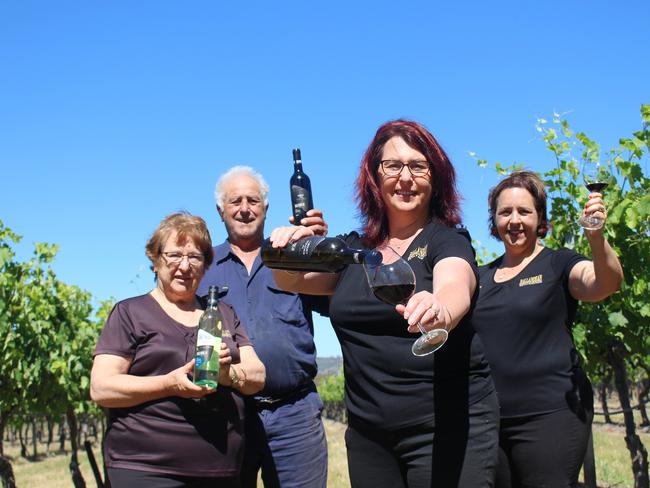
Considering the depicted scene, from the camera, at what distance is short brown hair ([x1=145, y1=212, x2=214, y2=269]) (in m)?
3.35

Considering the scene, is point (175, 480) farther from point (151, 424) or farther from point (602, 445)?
point (602, 445)

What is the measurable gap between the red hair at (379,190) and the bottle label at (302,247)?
0.44m

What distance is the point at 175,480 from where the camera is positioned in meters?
2.99

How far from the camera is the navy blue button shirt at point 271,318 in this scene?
3488mm

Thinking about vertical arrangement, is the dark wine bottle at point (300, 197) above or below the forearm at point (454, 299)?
above

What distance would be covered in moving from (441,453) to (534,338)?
49.0 inches

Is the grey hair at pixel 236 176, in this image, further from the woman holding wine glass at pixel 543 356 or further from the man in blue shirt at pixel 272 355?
the woman holding wine glass at pixel 543 356

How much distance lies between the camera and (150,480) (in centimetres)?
294

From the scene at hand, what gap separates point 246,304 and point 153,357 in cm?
69

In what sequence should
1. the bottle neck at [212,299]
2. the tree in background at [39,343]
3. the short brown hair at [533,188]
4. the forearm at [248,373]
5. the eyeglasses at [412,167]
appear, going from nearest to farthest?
1. the eyeglasses at [412,167]
2. the forearm at [248,373]
3. the bottle neck at [212,299]
4. the short brown hair at [533,188]
5. the tree in background at [39,343]

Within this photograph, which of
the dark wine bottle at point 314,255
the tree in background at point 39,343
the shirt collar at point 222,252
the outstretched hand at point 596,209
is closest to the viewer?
the dark wine bottle at point 314,255

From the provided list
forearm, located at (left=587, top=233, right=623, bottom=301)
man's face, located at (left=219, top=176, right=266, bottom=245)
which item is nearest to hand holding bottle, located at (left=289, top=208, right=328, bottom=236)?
forearm, located at (left=587, top=233, right=623, bottom=301)

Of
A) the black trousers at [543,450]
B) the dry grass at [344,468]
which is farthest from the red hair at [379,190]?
the dry grass at [344,468]

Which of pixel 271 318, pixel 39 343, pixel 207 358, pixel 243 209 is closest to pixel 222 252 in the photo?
pixel 243 209
